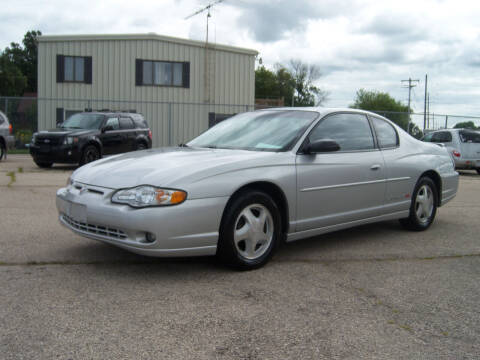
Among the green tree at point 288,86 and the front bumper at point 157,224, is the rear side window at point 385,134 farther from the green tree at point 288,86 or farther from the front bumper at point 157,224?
the green tree at point 288,86

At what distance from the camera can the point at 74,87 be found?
24.6 meters

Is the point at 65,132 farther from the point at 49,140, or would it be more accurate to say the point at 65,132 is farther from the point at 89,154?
the point at 89,154

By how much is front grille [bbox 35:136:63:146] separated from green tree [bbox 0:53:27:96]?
151 ft

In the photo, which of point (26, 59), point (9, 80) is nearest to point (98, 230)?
point (9, 80)

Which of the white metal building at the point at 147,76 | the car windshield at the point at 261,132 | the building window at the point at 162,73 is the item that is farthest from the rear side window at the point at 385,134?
the building window at the point at 162,73

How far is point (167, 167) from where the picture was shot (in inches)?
164

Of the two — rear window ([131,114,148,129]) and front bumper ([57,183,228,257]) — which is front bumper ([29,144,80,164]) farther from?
front bumper ([57,183,228,257])

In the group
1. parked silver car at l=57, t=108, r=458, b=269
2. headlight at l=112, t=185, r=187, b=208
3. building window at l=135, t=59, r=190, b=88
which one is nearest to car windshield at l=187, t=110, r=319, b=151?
parked silver car at l=57, t=108, r=458, b=269

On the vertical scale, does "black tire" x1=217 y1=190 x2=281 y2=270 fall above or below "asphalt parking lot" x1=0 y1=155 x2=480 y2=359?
above

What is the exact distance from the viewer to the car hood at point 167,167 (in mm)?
3996

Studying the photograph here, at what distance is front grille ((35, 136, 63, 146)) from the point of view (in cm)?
1387

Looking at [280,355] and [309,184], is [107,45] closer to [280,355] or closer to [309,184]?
[309,184]

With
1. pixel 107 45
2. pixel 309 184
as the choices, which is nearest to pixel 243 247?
pixel 309 184

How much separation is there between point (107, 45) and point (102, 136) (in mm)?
11238
